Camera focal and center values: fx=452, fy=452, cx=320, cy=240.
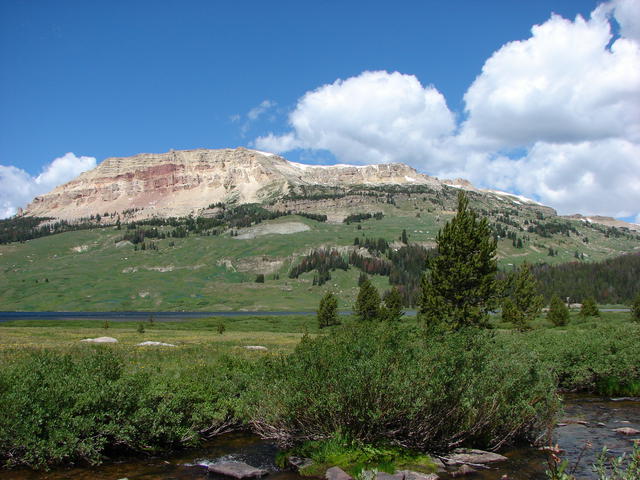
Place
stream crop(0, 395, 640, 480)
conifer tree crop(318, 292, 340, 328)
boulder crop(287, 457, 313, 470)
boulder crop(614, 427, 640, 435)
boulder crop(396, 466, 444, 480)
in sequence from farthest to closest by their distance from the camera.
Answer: conifer tree crop(318, 292, 340, 328) → boulder crop(614, 427, 640, 435) → boulder crop(287, 457, 313, 470) → stream crop(0, 395, 640, 480) → boulder crop(396, 466, 444, 480)

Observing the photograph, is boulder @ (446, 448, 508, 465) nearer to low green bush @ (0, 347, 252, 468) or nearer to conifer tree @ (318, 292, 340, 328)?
low green bush @ (0, 347, 252, 468)

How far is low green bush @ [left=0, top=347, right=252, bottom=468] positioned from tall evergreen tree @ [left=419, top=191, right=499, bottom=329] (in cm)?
2284

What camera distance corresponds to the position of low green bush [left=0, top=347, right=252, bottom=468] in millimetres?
14594

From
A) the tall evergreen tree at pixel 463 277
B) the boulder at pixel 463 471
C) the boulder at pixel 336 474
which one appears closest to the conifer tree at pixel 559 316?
the tall evergreen tree at pixel 463 277

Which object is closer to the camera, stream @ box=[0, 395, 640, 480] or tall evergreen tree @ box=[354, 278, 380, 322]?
stream @ box=[0, 395, 640, 480]

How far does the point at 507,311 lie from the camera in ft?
232

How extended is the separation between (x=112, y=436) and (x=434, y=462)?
38.3ft

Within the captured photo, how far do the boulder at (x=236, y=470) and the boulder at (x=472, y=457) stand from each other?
688 centimetres

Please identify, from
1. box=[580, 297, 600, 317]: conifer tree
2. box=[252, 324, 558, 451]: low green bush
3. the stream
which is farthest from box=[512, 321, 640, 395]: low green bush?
box=[580, 297, 600, 317]: conifer tree

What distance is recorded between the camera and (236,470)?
15.3 meters

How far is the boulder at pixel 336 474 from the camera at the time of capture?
14336mm

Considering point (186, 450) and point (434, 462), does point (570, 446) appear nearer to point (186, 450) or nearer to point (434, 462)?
point (434, 462)

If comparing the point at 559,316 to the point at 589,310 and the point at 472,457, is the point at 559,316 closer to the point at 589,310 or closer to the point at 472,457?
the point at 589,310

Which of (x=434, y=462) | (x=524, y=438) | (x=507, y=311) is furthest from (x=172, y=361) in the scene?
(x=507, y=311)
